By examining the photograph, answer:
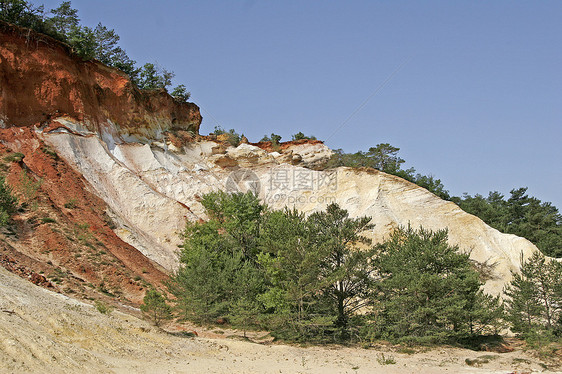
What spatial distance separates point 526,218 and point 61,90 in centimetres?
5064

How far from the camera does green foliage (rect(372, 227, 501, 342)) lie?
71.2 ft

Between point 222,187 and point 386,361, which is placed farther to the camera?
point 222,187

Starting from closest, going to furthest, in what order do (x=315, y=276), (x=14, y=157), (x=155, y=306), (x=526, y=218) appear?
(x=155, y=306) < (x=315, y=276) < (x=14, y=157) < (x=526, y=218)

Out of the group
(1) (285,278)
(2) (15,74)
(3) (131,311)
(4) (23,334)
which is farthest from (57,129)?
(4) (23,334)

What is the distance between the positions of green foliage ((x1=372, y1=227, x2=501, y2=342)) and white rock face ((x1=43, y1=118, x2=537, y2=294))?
9.03 metres

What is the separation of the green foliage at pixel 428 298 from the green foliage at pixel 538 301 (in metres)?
2.02

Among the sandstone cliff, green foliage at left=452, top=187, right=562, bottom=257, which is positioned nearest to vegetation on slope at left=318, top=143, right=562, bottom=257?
green foliage at left=452, top=187, right=562, bottom=257

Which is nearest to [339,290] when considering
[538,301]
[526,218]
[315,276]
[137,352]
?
[315,276]

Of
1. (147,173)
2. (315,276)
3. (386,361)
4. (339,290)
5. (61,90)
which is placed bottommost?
(386,361)

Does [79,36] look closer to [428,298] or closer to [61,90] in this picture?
[61,90]

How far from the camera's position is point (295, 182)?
153ft

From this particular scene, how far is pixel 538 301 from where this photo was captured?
2489 cm

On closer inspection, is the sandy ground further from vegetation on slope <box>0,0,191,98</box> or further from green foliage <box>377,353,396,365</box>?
vegetation on slope <box>0,0,191,98</box>

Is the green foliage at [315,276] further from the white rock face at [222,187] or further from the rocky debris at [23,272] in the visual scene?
the rocky debris at [23,272]
